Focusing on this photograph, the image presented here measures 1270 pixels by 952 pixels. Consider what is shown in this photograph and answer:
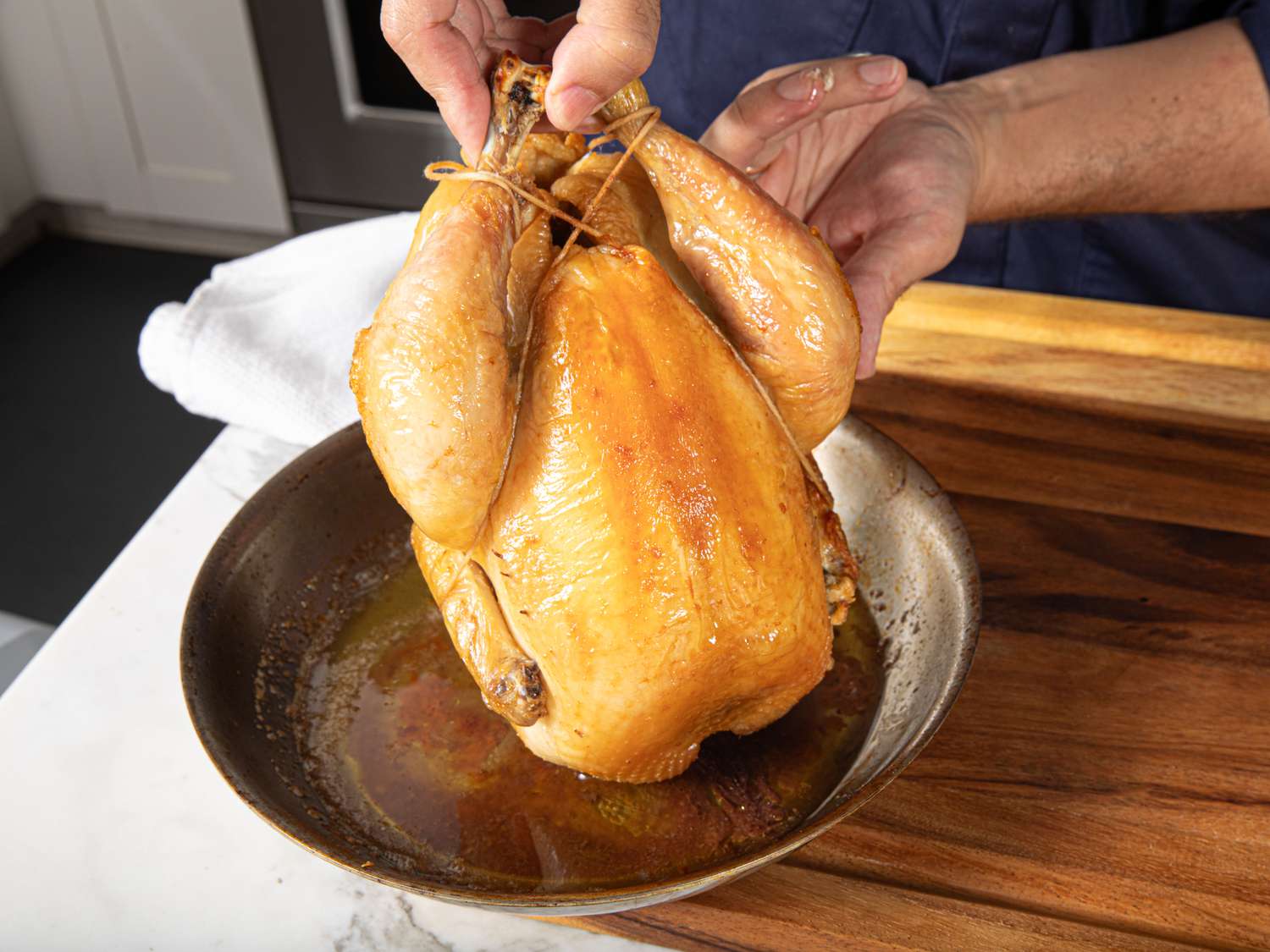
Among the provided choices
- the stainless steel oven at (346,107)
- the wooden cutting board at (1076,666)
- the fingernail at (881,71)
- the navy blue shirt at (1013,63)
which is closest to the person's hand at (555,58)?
the fingernail at (881,71)

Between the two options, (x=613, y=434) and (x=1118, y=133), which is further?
(x=1118, y=133)

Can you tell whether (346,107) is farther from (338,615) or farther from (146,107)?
(338,615)

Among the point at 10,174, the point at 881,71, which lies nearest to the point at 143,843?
the point at 881,71

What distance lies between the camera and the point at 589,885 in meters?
0.79

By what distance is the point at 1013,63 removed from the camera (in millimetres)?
1592

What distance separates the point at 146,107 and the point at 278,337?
2.14 metres

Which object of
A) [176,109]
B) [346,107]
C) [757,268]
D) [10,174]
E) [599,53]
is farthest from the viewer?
[10,174]

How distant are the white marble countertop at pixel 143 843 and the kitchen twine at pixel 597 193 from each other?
523 mm

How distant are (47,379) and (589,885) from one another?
2813mm

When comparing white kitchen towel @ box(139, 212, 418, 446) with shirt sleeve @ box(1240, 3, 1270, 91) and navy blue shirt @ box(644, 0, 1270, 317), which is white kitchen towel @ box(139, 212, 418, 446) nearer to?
navy blue shirt @ box(644, 0, 1270, 317)

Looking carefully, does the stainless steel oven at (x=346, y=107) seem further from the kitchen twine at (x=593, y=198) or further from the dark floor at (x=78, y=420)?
the kitchen twine at (x=593, y=198)

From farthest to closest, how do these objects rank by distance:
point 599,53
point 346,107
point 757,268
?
point 346,107, point 757,268, point 599,53

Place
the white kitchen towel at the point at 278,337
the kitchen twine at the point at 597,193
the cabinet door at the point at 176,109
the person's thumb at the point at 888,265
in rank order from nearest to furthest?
the kitchen twine at the point at 597,193 → the person's thumb at the point at 888,265 → the white kitchen towel at the point at 278,337 → the cabinet door at the point at 176,109

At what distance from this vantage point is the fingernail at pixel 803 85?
1128mm
